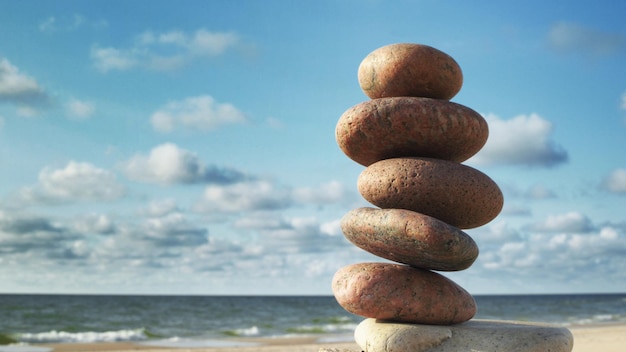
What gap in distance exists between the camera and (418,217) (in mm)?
8086

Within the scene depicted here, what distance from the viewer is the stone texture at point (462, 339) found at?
8141mm

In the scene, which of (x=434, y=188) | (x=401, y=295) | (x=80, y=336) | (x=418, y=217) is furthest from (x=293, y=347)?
(x=418, y=217)

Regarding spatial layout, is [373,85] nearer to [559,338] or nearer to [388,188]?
[388,188]

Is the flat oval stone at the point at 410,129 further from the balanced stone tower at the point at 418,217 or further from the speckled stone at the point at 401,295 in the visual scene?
the speckled stone at the point at 401,295

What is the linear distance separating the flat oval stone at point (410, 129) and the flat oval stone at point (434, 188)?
0.98ft

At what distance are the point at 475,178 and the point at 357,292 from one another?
2238mm

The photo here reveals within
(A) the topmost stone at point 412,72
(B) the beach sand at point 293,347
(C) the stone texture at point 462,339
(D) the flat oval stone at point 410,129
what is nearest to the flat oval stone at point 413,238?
(C) the stone texture at point 462,339

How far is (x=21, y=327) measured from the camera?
3294 cm

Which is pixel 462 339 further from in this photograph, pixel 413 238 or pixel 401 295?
pixel 413 238

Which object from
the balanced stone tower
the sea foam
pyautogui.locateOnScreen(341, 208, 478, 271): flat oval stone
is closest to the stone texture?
the balanced stone tower

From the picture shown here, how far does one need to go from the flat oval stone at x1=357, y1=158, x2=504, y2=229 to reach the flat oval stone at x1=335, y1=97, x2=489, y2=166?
298 mm

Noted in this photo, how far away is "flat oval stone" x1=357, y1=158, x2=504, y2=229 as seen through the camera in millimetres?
8430

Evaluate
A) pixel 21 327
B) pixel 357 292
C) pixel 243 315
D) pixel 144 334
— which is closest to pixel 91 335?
pixel 144 334

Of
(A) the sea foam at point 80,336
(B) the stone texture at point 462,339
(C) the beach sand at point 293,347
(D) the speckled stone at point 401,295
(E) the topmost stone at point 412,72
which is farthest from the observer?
(A) the sea foam at point 80,336
